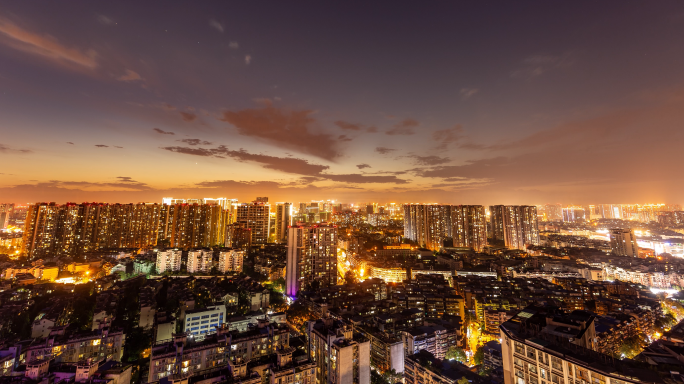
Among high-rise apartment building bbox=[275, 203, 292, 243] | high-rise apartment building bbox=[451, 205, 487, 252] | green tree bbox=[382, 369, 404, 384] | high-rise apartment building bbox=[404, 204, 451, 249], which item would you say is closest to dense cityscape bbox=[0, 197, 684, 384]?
green tree bbox=[382, 369, 404, 384]

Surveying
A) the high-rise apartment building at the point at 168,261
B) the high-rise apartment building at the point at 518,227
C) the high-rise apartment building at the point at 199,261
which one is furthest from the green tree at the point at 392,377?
the high-rise apartment building at the point at 518,227

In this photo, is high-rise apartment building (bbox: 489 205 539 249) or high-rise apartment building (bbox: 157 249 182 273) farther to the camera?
high-rise apartment building (bbox: 489 205 539 249)

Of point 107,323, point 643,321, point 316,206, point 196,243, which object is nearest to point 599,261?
point 643,321

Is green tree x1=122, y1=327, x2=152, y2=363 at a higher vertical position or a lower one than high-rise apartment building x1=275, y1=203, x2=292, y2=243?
lower

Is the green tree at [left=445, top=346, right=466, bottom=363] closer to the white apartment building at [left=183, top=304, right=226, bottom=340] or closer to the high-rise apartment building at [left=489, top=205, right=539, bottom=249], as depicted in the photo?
the white apartment building at [left=183, top=304, right=226, bottom=340]

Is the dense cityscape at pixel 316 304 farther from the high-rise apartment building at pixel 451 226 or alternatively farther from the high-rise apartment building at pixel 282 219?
the high-rise apartment building at pixel 282 219

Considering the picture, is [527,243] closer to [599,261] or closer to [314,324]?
[599,261]

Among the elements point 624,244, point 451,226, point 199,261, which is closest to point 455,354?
point 199,261

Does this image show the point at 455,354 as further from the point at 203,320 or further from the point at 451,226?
the point at 451,226
